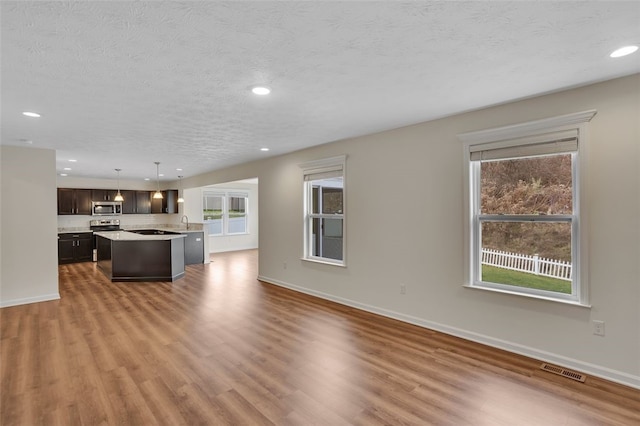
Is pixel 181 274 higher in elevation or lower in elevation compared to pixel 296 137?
lower

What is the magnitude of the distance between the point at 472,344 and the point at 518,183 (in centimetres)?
176

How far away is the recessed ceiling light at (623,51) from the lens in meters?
2.14

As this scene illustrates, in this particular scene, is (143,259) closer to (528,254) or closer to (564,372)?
(528,254)

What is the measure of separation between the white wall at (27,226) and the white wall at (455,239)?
12.4 feet

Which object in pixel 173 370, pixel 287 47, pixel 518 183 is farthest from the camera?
pixel 518 183

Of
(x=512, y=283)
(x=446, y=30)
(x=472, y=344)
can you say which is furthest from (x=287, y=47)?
(x=472, y=344)

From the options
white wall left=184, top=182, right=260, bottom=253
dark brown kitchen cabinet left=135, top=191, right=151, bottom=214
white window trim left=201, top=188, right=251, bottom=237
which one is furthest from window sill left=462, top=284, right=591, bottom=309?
dark brown kitchen cabinet left=135, top=191, right=151, bottom=214

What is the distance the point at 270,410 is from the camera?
7.43ft

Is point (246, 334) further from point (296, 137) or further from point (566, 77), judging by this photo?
point (566, 77)

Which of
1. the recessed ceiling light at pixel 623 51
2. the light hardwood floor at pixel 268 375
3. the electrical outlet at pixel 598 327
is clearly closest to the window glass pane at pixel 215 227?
the light hardwood floor at pixel 268 375

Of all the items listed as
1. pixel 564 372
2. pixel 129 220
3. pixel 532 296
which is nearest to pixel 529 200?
pixel 532 296

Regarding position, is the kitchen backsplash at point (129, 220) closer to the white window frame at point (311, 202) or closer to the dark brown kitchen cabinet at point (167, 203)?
the dark brown kitchen cabinet at point (167, 203)

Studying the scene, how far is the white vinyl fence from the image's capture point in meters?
3.02

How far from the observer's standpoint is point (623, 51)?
2180 mm
